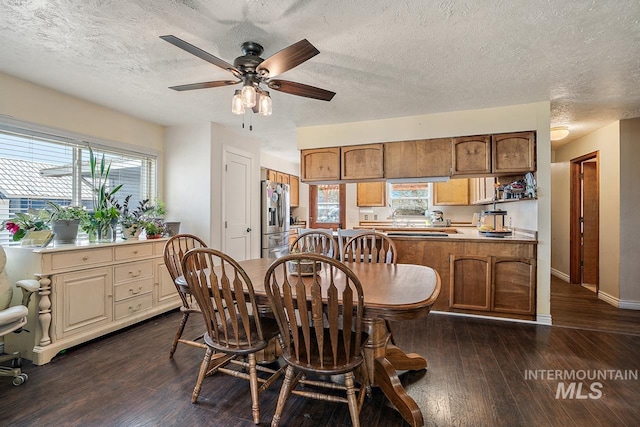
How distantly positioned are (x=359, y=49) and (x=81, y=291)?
2.93 meters

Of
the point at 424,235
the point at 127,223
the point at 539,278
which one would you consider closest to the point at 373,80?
the point at 424,235

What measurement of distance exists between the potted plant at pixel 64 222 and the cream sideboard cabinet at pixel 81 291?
212mm

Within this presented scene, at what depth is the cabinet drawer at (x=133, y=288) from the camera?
294cm

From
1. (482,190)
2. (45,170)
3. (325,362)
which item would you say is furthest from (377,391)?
(482,190)

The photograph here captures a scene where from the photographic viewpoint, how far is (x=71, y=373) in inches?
86.6

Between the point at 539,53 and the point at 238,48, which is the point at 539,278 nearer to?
the point at 539,53

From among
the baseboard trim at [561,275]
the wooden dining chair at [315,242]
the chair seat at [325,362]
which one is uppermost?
the wooden dining chair at [315,242]

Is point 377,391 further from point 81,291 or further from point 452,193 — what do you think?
point 452,193

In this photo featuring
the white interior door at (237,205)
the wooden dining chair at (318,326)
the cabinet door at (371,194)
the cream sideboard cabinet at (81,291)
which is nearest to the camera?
the wooden dining chair at (318,326)

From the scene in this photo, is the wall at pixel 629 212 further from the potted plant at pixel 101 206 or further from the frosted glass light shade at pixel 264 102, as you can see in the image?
the potted plant at pixel 101 206

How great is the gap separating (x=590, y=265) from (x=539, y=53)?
4.09m

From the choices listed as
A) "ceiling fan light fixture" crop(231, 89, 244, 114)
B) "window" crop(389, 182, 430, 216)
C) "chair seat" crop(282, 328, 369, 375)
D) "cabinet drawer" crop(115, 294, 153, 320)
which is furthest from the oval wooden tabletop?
"window" crop(389, 182, 430, 216)

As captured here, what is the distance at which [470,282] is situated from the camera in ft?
11.0

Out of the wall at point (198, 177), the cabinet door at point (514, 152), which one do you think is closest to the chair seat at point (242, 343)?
the wall at point (198, 177)
